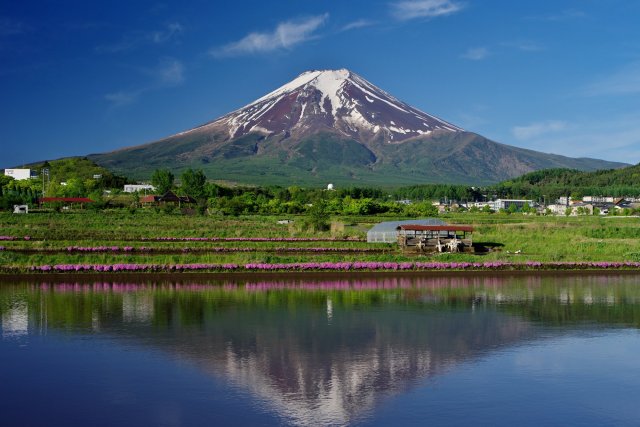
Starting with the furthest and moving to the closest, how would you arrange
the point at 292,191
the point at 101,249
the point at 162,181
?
1. the point at 292,191
2. the point at 162,181
3. the point at 101,249

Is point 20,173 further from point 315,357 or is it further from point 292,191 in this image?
point 315,357

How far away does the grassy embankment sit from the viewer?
24.0 metres

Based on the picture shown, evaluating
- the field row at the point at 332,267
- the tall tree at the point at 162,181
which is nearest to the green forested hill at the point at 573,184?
the tall tree at the point at 162,181

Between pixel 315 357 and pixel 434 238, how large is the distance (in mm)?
20093

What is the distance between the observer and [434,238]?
100ft

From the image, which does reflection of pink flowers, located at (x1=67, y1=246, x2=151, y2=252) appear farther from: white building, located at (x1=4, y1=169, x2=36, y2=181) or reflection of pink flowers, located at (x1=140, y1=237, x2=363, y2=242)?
white building, located at (x1=4, y1=169, x2=36, y2=181)

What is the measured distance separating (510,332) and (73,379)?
317 inches

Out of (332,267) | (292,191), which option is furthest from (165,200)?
(332,267)

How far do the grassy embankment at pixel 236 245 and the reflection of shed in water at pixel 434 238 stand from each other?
871mm

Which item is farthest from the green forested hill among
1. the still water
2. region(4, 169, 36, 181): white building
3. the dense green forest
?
the still water

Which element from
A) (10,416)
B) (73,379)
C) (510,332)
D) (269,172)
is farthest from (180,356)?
(269,172)

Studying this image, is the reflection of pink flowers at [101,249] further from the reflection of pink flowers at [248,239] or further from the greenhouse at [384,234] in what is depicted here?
the greenhouse at [384,234]

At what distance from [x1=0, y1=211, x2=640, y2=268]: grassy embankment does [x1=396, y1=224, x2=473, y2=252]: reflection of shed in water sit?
0.87 m

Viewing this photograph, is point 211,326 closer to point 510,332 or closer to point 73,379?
point 73,379
